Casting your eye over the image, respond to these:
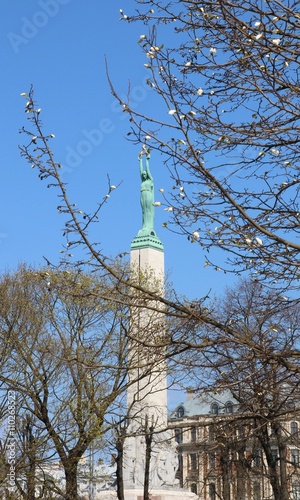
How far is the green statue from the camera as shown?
42.5m

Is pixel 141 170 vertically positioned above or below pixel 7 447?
above

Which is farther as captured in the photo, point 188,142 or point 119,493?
point 119,493

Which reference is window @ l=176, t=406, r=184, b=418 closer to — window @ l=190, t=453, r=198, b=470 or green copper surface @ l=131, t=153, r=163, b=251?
window @ l=190, t=453, r=198, b=470

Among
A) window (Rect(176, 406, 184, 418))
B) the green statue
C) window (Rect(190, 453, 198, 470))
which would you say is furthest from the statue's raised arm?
window (Rect(176, 406, 184, 418))

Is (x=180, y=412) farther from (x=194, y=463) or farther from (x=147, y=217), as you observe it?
(x=194, y=463)

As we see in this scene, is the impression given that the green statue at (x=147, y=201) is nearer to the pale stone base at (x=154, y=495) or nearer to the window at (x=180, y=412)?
the pale stone base at (x=154, y=495)

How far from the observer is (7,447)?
25.0 m

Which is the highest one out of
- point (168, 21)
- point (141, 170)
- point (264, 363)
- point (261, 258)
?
point (141, 170)

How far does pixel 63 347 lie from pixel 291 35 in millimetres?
18329

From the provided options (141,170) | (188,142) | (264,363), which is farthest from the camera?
(141,170)

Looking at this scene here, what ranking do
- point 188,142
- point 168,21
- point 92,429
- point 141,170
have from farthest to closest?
1. point 141,170
2. point 92,429
3. point 168,21
4. point 188,142

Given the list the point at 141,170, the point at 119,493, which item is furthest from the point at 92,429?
the point at 141,170

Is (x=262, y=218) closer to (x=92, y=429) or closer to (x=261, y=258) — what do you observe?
(x=261, y=258)

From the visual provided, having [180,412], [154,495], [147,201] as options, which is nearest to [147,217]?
[147,201]
